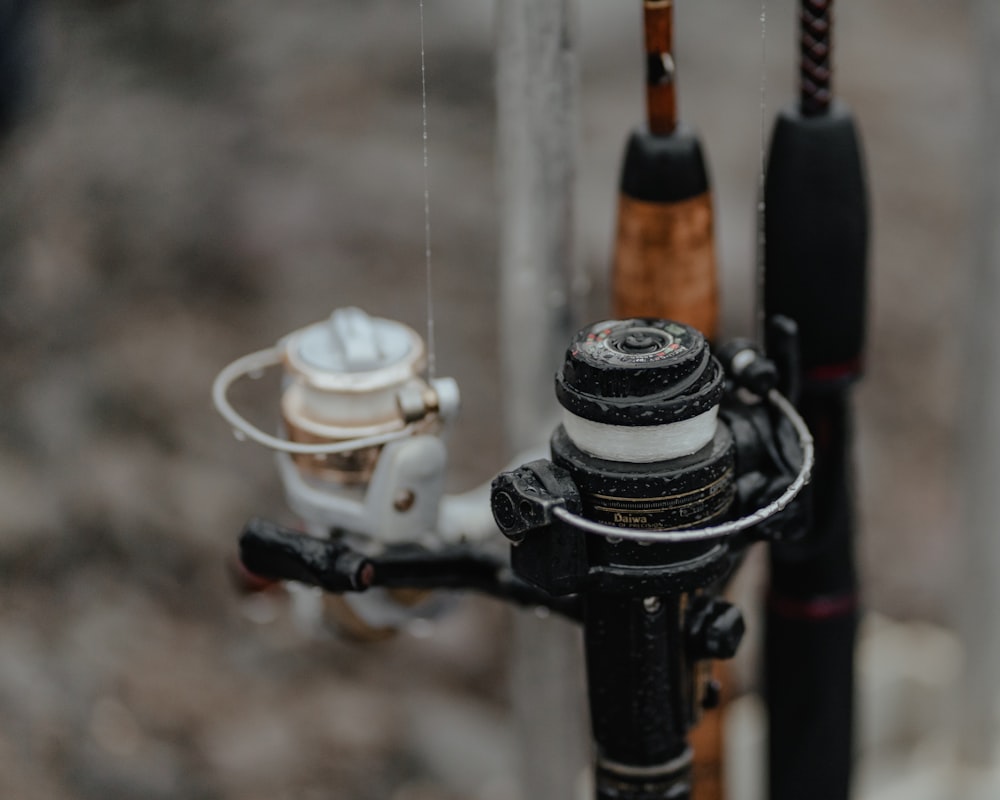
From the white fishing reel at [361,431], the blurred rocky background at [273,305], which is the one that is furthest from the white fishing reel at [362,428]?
the blurred rocky background at [273,305]

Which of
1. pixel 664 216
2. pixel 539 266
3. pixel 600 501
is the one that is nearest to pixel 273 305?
pixel 539 266

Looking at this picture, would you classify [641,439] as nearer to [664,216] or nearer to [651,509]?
[651,509]

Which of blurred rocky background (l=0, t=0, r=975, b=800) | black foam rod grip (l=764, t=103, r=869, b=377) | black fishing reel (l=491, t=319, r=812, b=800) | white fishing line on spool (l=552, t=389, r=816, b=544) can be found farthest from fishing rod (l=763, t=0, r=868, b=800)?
blurred rocky background (l=0, t=0, r=975, b=800)

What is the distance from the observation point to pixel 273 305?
311 centimetres

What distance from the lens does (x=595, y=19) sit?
397cm

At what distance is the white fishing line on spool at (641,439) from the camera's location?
0.87m

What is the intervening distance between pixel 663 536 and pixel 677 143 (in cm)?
35

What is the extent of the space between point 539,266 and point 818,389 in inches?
9.3

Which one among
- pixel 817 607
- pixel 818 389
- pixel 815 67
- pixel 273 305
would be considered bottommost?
pixel 273 305

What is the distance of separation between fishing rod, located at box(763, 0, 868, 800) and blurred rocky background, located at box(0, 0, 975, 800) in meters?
0.50

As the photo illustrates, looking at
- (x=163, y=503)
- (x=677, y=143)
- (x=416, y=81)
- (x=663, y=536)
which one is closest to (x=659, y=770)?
(x=663, y=536)

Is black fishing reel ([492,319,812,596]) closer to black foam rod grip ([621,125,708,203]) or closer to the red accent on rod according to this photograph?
black foam rod grip ([621,125,708,203])

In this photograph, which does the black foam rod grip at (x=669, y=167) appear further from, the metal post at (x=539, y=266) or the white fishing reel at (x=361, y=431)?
the white fishing reel at (x=361, y=431)

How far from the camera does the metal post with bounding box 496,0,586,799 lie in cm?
108
